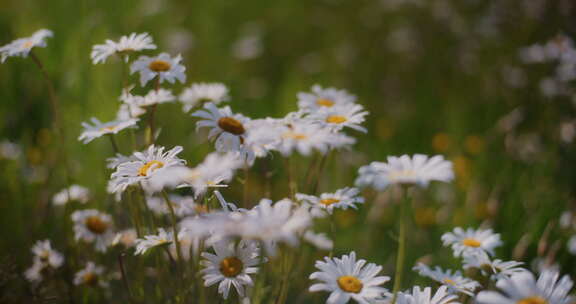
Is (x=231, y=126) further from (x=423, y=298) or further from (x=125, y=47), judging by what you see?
(x=423, y=298)

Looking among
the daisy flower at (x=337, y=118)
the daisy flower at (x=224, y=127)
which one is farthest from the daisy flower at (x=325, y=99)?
the daisy flower at (x=224, y=127)

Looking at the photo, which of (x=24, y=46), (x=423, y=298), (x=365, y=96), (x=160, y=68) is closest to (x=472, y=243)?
(x=423, y=298)

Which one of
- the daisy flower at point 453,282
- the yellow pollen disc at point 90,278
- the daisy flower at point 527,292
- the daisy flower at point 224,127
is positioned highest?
the daisy flower at point 224,127

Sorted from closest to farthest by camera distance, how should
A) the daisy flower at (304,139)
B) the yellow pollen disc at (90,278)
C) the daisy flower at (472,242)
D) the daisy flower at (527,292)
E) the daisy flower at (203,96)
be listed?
the daisy flower at (527,292), the daisy flower at (304,139), the daisy flower at (472,242), the yellow pollen disc at (90,278), the daisy flower at (203,96)

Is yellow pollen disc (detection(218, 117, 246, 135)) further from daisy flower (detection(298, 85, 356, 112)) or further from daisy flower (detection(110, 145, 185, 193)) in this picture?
daisy flower (detection(298, 85, 356, 112))

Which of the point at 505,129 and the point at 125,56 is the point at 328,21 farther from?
the point at 125,56

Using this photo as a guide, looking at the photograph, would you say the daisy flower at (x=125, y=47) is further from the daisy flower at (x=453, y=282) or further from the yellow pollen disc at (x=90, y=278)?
the daisy flower at (x=453, y=282)

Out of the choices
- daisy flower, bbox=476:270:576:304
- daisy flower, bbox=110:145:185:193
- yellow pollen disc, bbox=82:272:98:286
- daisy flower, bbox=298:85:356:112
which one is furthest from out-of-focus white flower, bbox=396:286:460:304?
yellow pollen disc, bbox=82:272:98:286
